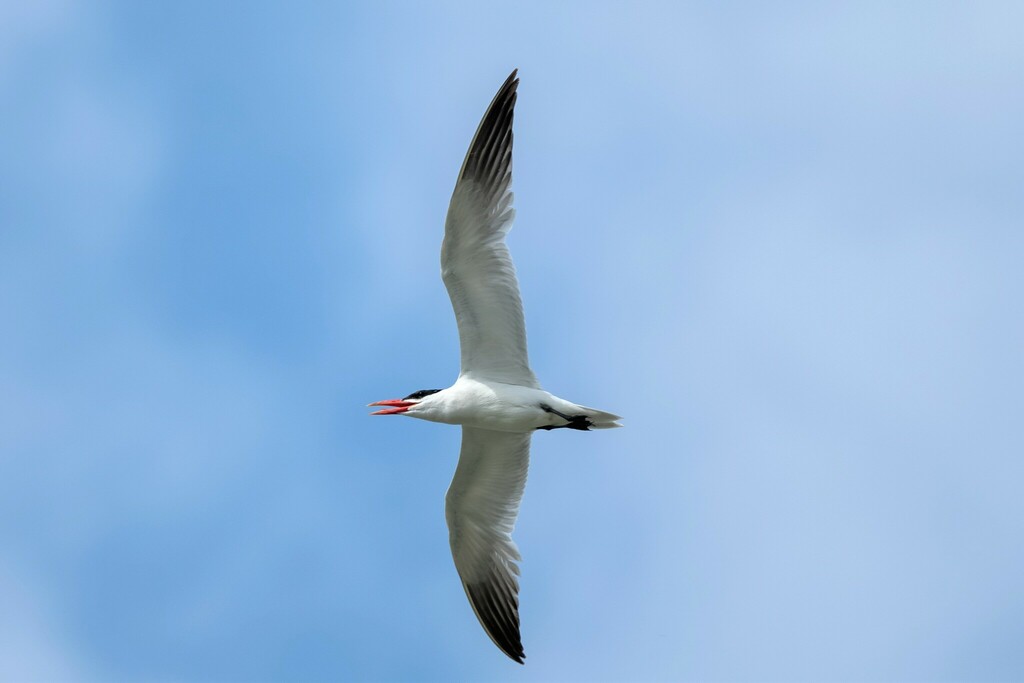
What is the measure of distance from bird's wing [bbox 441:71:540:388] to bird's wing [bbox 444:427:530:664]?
105 cm

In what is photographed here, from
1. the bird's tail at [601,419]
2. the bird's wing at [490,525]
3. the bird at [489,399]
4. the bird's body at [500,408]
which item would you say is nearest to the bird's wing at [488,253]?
the bird at [489,399]

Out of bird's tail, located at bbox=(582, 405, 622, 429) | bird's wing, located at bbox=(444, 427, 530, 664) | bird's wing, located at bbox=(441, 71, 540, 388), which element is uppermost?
bird's wing, located at bbox=(441, 71, 540, 388)

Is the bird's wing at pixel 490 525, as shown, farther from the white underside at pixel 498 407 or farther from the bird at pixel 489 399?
the white underside at pixel 498 407

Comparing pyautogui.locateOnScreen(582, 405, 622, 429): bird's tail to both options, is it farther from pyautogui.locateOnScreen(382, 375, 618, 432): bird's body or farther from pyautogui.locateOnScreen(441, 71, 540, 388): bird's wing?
pyautogui.locateOnScreen(441, 71, 540, 388): bird's wing

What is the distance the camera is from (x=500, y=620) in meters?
13.2

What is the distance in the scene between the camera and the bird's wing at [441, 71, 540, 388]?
11656mm

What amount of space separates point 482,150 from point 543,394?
225cm

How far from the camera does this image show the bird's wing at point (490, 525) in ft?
42.5

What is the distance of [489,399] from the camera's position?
12.0m

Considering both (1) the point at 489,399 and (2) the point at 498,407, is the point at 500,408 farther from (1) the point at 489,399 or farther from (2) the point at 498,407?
(1) the point at 489,399

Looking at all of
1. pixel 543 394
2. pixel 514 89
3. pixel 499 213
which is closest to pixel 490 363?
pixel 543 394

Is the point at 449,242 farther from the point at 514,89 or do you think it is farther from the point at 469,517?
the point at 469,517

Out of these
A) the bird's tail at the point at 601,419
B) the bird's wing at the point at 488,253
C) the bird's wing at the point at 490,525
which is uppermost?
the bird's wing at the point at 488,253

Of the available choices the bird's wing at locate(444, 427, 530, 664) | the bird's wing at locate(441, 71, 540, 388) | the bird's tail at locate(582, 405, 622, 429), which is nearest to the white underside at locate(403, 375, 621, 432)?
the bird's tail at locate(582, 405, 622, 429)
